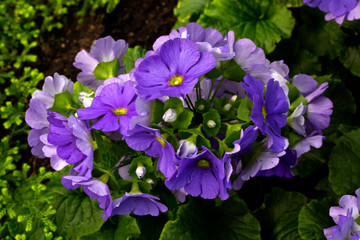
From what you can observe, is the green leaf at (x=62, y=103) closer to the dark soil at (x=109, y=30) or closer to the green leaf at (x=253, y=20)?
the green leaf at (x=253, y=20)

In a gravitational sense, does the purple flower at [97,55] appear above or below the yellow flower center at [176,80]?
below

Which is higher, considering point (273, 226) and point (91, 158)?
point (91, 158)

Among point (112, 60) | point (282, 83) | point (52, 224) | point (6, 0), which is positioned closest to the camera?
point (282, 83)

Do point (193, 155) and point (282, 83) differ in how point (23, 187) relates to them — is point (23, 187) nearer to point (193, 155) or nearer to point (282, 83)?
point (193, 155)

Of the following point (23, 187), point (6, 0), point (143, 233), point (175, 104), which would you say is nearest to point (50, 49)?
point (6, 0)

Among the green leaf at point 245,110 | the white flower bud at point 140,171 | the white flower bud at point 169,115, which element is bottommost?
the white flower bud at point 140,171

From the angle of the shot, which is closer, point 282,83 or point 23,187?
point 282,83

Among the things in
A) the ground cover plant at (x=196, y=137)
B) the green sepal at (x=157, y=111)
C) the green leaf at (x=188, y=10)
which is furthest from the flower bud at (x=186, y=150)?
the green leaf at (x=188, y=10)
